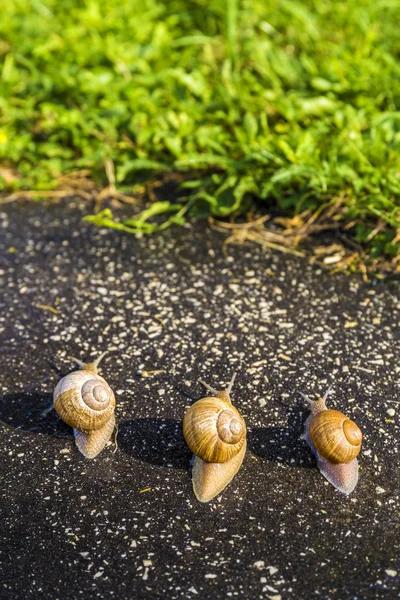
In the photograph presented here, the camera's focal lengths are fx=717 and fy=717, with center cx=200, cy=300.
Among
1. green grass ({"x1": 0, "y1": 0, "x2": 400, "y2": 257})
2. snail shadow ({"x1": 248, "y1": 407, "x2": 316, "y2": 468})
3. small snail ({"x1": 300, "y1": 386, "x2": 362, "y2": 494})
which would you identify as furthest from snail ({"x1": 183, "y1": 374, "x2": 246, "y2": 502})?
green grass ({"x1": 0, "y1": 0, "x2": 400, "y2": 257})

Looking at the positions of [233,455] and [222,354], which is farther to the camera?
[222,354]

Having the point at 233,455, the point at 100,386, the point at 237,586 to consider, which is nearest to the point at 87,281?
the point at 100,386

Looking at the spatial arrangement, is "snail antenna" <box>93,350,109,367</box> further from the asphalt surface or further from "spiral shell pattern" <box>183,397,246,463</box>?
"spiral shell pattern" <box>183,397,246,463</box>

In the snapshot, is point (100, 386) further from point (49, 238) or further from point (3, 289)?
point (49, 238)

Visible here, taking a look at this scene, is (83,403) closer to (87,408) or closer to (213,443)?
(87,408)

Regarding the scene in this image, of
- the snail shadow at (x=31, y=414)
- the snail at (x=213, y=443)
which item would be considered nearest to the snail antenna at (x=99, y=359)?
the snail shadow at (x=31, y=414)

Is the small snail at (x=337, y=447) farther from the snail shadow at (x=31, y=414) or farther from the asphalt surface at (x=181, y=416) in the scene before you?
the snail shadow at (x=31, y=414)
